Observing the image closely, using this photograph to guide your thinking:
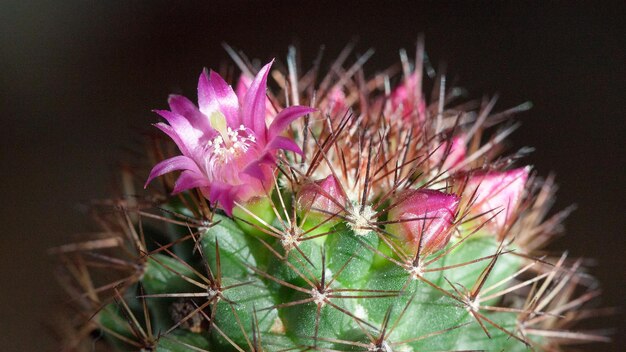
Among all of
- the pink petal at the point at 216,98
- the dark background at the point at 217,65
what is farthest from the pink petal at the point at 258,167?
the dark background at the point at 217,65

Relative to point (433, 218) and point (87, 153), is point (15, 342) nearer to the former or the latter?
point (87, 153)

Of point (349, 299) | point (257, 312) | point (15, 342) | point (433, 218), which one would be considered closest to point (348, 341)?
point (349, 299)

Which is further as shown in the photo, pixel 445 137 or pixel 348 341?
pixel 445 137

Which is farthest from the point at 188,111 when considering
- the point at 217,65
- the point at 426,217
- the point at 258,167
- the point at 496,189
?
the point at 217,65

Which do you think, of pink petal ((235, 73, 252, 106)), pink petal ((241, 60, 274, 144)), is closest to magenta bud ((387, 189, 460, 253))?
pink petal ((241, 60, 274, 144))

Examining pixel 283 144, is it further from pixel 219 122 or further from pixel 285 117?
pixel 219 122

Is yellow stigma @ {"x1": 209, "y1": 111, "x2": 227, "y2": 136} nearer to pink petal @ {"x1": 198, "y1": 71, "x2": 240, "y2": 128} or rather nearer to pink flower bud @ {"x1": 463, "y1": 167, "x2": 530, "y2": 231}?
pink petal @ {"x1": 198, "y1": 71, "x2": 240, "y2": 128}
